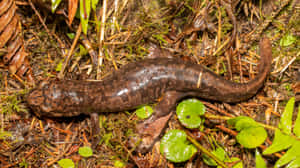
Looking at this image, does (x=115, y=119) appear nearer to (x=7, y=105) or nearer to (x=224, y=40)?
(x=7, y=105)

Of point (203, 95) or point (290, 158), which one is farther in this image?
point (203, 95)

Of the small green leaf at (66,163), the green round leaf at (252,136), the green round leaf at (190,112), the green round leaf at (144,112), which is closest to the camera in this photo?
the green round leaf at (252,136)

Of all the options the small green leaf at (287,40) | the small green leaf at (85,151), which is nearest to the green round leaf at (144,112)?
the small green leaf at (85,151)

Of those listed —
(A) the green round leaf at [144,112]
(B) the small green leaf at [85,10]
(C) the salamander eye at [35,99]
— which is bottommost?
(A) the green round leaf at [144,112]

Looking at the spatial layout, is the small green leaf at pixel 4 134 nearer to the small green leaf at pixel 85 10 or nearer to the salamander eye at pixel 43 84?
the salamander eye at pixel 43 84

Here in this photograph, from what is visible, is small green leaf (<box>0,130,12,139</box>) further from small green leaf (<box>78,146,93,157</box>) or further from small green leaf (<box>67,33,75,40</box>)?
small green leaf (<box>67,33,75,40</box>)

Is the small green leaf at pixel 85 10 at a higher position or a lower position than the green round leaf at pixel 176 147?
higher

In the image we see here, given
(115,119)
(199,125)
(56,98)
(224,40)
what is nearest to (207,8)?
(224,40)
